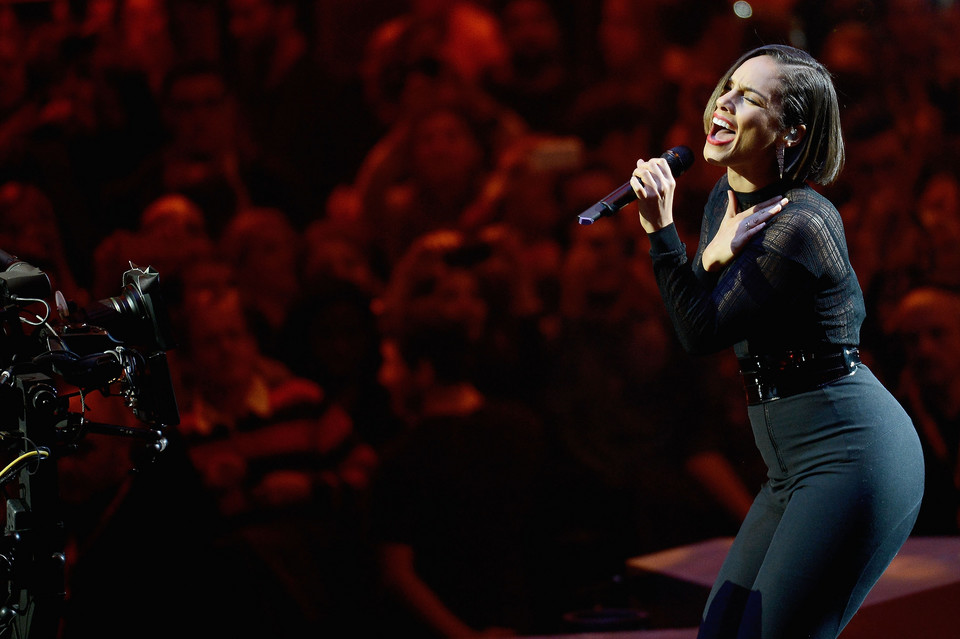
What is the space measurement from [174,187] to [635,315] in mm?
1870

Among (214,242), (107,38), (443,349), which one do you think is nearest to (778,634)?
(443,349)

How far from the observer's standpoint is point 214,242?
10.0 feet

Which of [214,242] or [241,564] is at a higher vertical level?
[214,242]

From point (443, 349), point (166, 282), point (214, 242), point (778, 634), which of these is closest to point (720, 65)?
point (443, 349)

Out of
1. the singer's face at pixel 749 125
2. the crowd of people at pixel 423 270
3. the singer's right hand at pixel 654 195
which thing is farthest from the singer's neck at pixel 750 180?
the crowd of people at pixel 423 270

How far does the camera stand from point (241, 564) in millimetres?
2842

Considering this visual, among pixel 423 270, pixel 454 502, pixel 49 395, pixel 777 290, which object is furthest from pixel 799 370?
pixel 423 270

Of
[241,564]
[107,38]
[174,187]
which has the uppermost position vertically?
[107,38]

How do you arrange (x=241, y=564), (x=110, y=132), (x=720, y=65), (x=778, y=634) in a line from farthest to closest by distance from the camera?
(x=720, y=65) < (x=110, y=132) < (x=241, y=564) < (x=778, y=634)

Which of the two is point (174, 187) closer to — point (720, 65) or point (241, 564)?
point (241, 564)

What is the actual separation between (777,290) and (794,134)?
30 centimetres

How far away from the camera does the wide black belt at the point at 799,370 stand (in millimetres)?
1197

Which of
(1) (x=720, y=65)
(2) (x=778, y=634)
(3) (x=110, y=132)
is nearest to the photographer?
(2) (x=778, y=634)

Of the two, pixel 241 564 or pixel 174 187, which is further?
pixel 174 187
